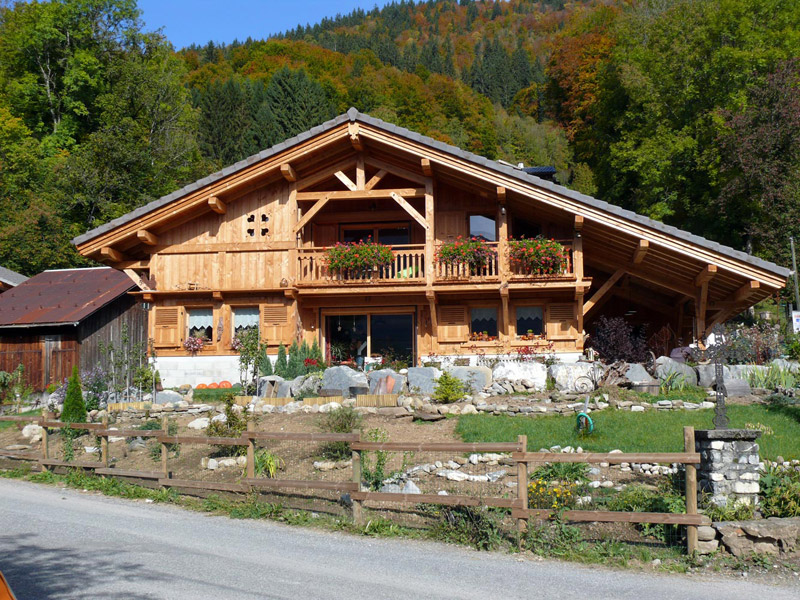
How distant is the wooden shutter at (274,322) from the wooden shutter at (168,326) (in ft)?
8.08

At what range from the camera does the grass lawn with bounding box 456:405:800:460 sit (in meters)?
11.9

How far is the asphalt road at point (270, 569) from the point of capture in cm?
737

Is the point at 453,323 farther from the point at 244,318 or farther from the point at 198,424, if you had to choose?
the point at 198,424

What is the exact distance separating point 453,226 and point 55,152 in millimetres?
31501

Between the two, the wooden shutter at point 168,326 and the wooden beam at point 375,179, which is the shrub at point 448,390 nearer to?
the wooden beam at point 375,179

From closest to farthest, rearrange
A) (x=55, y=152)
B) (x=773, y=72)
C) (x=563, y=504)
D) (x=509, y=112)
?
(x=563, y=504) → (x=773, y=72) → (x=55, y=152) → (x=509, y=112)

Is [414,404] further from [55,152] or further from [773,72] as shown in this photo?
[55,152]

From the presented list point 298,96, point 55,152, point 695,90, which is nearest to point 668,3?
point 695,90

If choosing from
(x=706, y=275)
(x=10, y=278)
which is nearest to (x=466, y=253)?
(x=706, y=275)

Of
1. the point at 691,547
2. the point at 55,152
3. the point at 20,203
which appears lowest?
the point at 691,547

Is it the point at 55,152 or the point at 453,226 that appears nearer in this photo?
the point at 453,226

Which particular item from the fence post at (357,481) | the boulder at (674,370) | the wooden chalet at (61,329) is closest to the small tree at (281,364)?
the wooden chalet at (61,329)

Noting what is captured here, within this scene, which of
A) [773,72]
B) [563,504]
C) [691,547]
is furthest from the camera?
[773,72]

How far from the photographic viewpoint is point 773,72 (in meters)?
36.1
